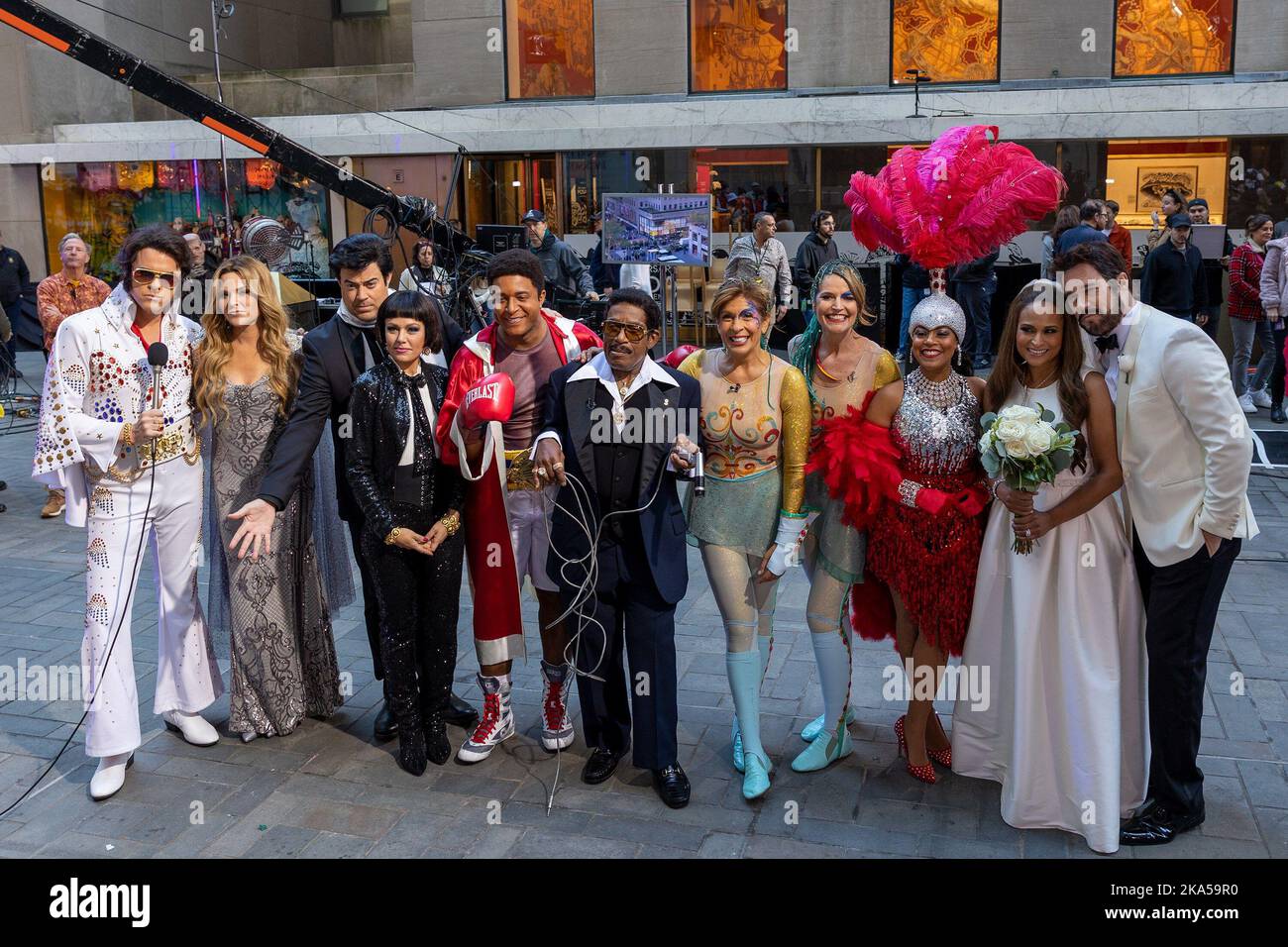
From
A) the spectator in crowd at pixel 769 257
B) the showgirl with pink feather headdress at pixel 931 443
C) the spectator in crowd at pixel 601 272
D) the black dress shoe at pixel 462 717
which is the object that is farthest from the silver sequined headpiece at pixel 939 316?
the spectator in crowd at pixel 601 272

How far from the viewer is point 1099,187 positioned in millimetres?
15953

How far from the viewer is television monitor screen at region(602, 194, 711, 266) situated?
1148 centimetres

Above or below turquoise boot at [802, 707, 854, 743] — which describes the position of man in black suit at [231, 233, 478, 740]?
above

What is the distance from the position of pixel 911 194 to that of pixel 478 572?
2272 mm

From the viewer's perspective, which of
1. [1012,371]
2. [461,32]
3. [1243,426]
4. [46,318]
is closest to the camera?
[1243,426]

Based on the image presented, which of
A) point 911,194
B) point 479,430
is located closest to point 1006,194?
point 911,194

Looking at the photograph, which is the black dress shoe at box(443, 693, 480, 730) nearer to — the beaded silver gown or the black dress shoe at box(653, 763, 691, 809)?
the beaded silver gown

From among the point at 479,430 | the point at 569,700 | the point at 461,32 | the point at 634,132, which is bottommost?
the point at 569,700

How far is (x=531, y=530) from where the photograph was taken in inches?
186

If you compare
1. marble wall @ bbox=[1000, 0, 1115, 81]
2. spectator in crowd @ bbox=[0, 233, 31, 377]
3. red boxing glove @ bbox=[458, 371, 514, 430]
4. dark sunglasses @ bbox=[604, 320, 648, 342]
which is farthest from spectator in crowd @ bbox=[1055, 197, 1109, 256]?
spectator in crowd @ bbox=[0, 233, 31, 377]

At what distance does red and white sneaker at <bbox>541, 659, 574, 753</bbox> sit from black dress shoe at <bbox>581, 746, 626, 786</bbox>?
20 cm

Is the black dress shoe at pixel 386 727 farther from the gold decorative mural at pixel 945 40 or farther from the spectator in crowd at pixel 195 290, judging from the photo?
the gold decorative mural at pixel 945 40

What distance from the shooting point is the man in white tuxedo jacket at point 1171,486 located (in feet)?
12.1

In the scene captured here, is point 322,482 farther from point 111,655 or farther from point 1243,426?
point 1243,426
